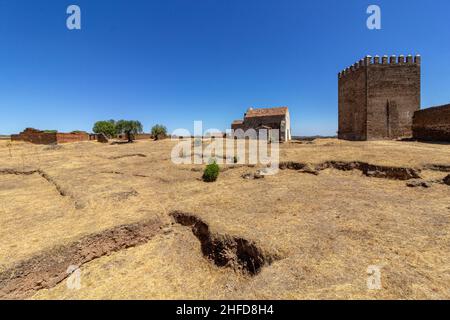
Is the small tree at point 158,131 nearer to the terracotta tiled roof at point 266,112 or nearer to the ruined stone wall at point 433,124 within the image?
the terracotta tiled roof at point 266,112

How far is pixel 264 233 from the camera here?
5117 mm

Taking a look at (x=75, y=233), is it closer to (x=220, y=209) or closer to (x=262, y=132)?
(x=220, y=209)

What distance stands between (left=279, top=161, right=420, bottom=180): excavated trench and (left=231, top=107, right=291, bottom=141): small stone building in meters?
20.2

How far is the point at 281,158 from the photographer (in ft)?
44.3

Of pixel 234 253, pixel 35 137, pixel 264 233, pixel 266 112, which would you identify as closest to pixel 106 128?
pixel 35 137

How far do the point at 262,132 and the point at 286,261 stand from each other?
29784 mm

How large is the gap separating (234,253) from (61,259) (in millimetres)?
3473

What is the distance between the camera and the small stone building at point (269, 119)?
1308 inches

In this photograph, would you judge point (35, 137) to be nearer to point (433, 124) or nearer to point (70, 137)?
point (70, 137)

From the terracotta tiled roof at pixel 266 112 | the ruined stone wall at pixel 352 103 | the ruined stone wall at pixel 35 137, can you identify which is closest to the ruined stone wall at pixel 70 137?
the ruined stone wall at pixel 35 137

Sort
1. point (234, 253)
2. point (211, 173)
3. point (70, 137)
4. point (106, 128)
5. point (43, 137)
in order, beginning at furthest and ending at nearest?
1. point (106, 128)
2. point (70, 137)
3. point (43, 137)
4. point (211, 173)
5. point (234, 253)
